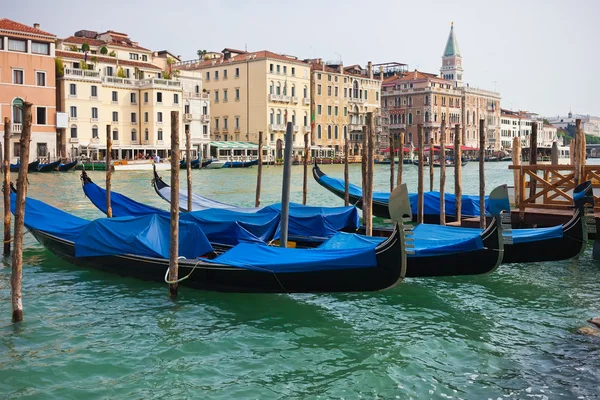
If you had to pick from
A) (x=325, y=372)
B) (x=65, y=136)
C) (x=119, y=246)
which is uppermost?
(x=65, y=136)

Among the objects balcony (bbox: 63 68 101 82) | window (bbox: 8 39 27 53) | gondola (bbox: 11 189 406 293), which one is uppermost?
window (bbox: 8 39 27 53)

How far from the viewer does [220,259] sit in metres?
5.25

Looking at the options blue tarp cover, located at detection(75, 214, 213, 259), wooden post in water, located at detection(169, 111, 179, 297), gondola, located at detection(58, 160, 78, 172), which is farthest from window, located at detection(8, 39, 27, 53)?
wooden post in water, located at detection(169, 111, 179, 297)

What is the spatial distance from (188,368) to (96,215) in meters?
8.71

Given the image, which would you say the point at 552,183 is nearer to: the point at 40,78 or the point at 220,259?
the point at 220,259

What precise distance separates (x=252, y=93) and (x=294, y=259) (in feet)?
99.8

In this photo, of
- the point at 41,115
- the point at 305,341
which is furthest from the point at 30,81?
the point at 305,341

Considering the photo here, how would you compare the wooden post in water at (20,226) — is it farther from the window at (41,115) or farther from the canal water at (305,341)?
the window at (41,115)

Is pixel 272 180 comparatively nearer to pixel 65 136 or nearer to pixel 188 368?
pixel 65 136

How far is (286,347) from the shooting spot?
4.30 meters

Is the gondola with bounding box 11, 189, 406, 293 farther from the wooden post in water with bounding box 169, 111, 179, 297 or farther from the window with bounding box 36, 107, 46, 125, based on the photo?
the window with bounding box 36, 107, 46, 125

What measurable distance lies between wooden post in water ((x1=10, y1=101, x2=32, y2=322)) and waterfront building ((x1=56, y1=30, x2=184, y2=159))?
23536 mm

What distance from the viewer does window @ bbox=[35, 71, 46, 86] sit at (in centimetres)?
Result: 2519

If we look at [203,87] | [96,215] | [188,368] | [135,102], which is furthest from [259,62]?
[188,368]
